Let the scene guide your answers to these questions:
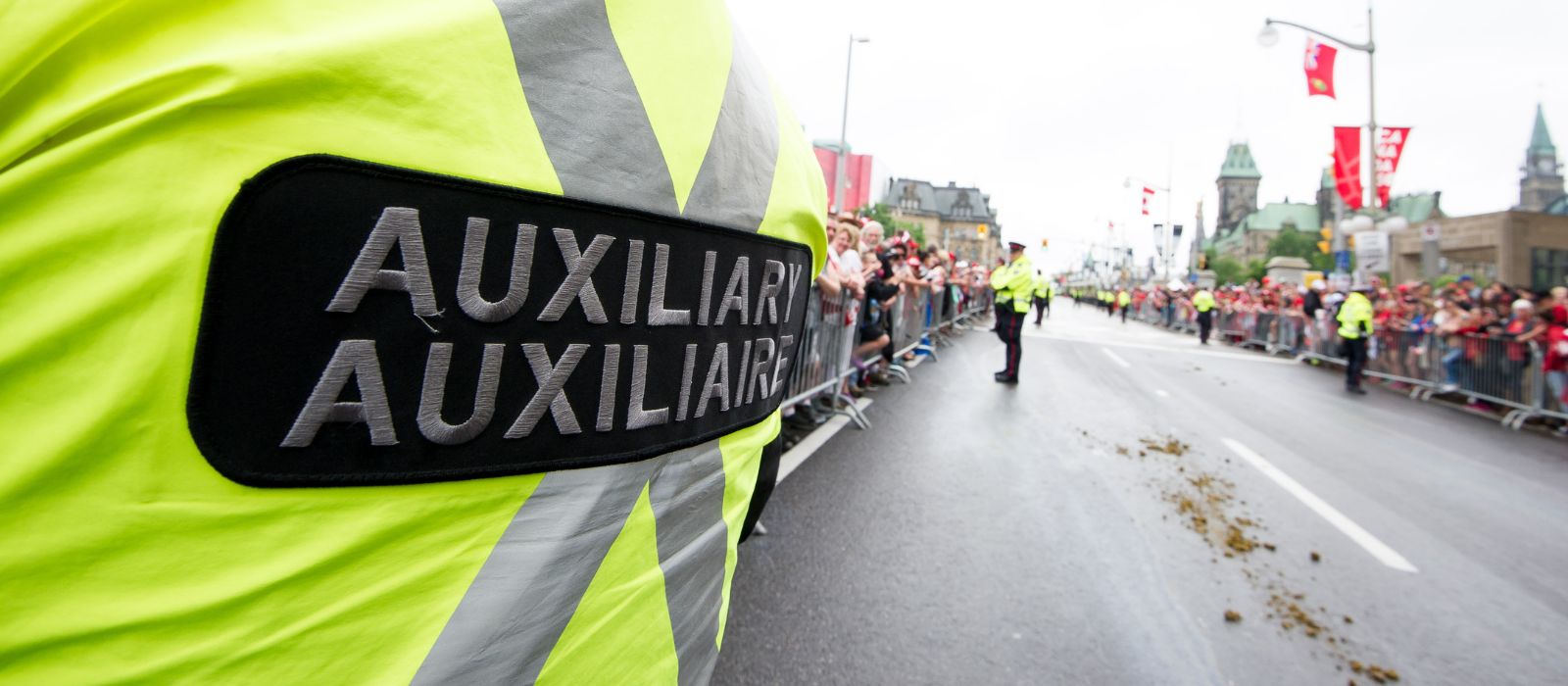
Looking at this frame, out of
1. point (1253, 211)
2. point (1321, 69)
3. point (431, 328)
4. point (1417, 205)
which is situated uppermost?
point (1253, 211)

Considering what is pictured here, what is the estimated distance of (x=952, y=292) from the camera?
1884cm

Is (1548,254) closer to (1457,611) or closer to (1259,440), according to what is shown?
(1259,440)

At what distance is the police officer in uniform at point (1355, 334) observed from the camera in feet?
37.5

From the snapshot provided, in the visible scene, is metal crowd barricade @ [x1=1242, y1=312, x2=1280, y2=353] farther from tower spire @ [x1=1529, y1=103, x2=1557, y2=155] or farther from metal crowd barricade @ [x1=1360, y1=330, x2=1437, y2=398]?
tower spire @ [x1=1529, y1=103, x2=1557, y2=155]

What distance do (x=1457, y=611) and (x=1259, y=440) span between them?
3.82 meters

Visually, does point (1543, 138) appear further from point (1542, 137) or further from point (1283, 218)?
point (1283, 218)

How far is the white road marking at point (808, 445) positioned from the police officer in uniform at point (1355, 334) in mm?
9472

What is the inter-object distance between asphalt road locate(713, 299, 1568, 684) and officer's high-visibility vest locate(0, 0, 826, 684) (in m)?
1.87

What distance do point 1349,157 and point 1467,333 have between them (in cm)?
1003

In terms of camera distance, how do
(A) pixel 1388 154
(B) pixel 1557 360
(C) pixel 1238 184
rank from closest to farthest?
(B) pixel 1557 360
(A) pixel 1388 154
(C) pixel 1238 184

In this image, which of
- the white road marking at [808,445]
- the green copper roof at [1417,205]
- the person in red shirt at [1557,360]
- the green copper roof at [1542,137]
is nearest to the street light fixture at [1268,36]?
the person in red shirt at [1557,360]

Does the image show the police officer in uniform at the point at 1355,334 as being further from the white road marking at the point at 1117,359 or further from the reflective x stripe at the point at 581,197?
the reflective x stripe at the point at 581,197

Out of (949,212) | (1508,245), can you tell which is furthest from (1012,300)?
(949,212)

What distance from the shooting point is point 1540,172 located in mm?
100250
